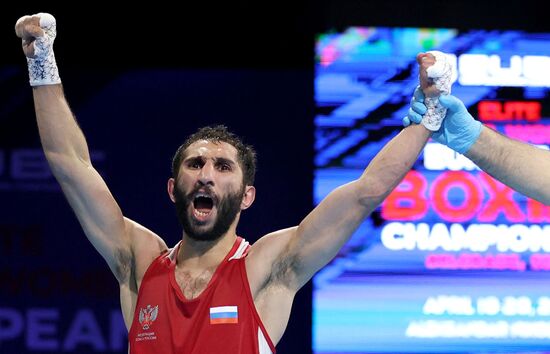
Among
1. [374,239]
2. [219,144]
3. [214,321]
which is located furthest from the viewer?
[374,239]

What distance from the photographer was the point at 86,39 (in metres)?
5.43

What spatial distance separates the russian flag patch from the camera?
10.3 feet

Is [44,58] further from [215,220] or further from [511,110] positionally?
[511,110]

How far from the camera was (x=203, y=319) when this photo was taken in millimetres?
3127

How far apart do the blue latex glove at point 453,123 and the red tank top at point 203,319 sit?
713mm

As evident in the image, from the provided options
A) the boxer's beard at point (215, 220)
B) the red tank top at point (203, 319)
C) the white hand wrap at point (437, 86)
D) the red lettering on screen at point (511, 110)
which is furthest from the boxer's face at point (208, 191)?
the red lettering on screen at point (511, 110)

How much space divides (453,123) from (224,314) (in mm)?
911

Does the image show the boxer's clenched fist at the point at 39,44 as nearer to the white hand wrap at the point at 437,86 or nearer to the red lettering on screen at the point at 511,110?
the white hand wrap at the point at 437,86

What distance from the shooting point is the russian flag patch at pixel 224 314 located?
3.12 meters

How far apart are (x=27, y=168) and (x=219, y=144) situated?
220 centimetres

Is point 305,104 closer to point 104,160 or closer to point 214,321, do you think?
point 104,160

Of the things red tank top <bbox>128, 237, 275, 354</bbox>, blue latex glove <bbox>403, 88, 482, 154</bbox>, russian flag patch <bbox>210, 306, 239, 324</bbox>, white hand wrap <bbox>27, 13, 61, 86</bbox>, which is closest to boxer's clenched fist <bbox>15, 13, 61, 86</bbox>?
white hand wrap <bbox>27, 13, 61, 86</bbox>

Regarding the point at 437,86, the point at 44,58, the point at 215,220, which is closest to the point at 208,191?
the point at 215,220

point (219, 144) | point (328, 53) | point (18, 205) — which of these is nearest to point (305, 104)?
point (328, 53)
